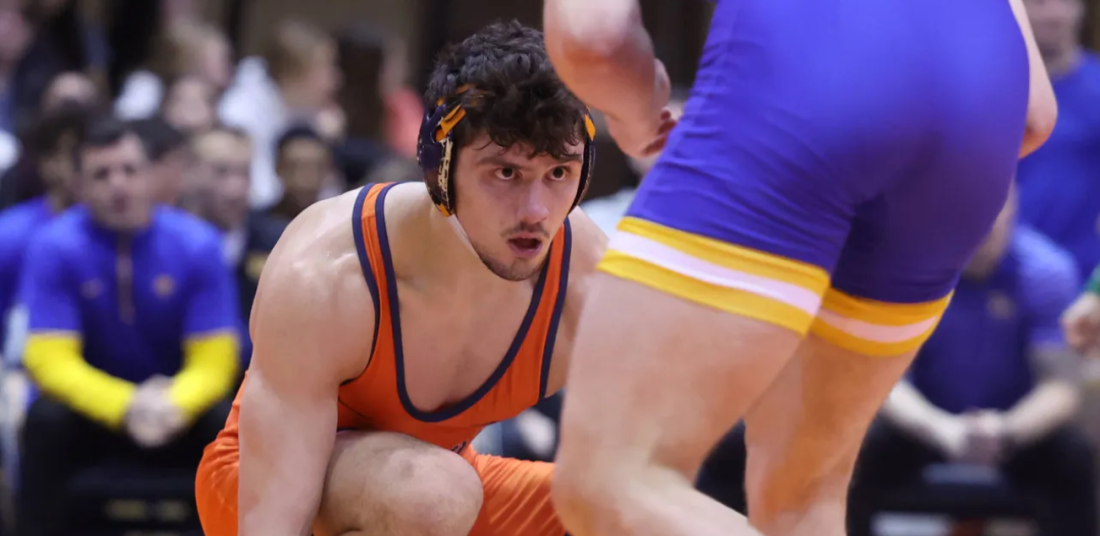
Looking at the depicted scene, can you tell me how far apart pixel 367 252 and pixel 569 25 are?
0.71m

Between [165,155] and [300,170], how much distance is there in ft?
1.60

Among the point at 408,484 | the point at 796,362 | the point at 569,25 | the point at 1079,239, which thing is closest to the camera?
the point at 569,25

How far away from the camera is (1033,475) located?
4.64 meters

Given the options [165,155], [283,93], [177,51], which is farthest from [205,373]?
[177,51]

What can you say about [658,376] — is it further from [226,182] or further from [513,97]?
[226,182]

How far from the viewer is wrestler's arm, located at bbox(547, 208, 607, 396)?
258 centimetres

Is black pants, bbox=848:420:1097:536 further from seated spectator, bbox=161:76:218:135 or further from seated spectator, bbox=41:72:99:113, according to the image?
seated spectator, bbox=41:72:99:113

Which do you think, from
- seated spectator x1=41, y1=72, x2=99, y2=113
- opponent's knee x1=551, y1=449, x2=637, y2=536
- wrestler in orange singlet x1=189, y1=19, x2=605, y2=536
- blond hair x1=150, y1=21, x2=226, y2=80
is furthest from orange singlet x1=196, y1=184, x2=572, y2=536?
blond hair x1=150, y1=21, x2=226, y2=80

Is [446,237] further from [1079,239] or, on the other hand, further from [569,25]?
[1079,239]

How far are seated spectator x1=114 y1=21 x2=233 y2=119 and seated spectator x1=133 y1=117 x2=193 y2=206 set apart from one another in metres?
1.28

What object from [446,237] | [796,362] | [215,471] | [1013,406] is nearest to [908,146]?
[796,362]

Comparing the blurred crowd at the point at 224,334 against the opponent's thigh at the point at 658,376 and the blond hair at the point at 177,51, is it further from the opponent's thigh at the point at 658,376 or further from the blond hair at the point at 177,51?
the opponent's thigh at the point at 658,376

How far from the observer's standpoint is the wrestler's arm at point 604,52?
6.12 feet

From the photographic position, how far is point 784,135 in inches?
68.4
